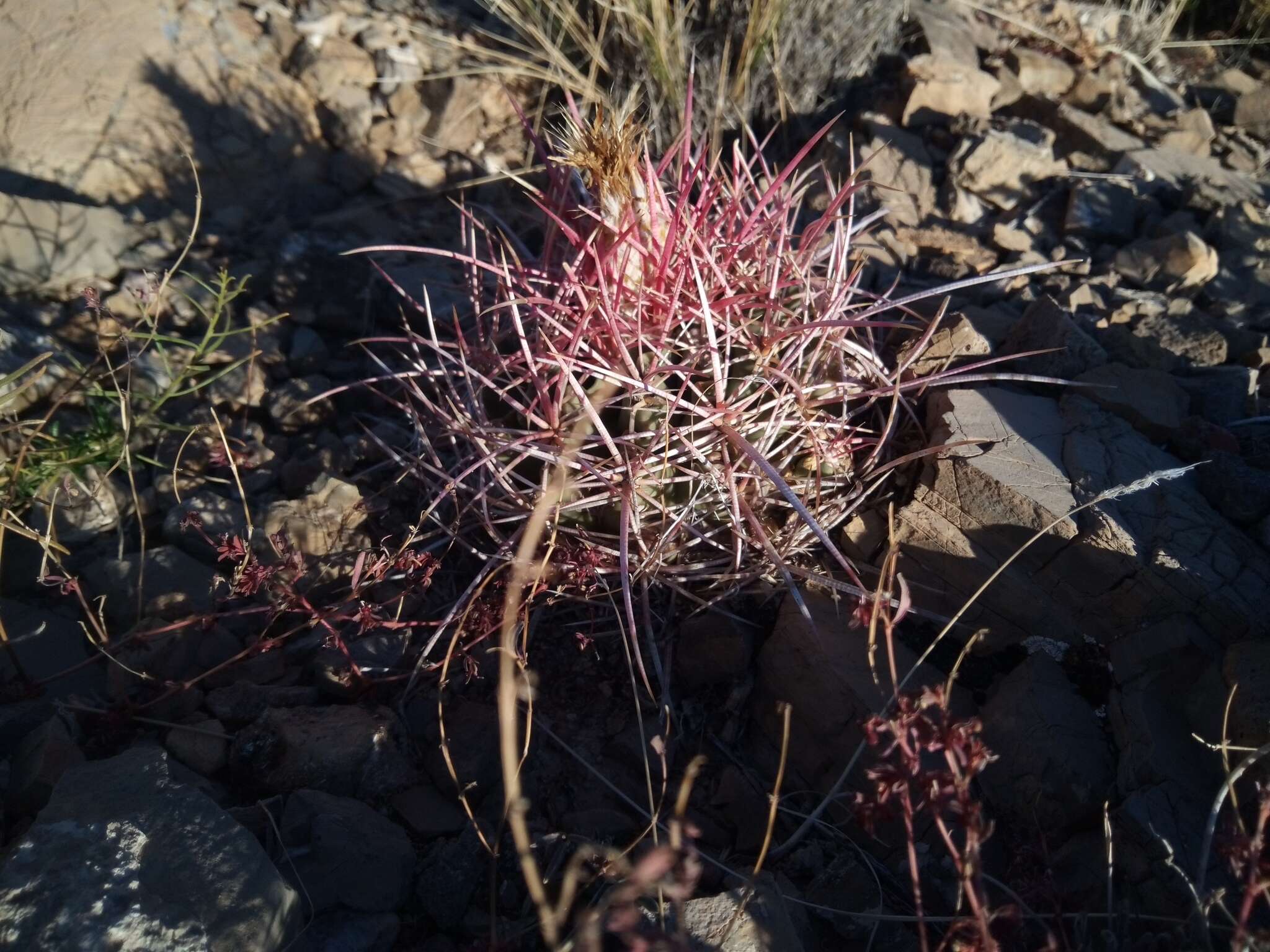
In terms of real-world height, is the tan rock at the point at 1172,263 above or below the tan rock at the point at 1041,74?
below

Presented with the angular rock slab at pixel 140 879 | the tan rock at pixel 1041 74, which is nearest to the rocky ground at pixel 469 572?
the angular rock slab at pixel 140 879

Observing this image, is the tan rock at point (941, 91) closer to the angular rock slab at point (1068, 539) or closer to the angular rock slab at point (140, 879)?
the angular rock slab at point (1068, 539)

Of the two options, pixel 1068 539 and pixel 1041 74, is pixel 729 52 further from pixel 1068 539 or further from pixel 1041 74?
pixel 1068 539

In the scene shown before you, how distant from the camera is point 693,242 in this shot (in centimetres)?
169

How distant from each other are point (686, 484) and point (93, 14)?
2223 mm

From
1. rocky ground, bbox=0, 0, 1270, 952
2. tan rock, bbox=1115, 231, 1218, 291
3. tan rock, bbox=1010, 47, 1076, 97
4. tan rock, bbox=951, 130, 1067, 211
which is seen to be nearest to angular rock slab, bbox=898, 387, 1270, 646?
rocky ground, bbox=0, 0, 1270, 952

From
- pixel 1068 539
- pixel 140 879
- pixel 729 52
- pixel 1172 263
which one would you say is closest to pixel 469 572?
pixel 140 879

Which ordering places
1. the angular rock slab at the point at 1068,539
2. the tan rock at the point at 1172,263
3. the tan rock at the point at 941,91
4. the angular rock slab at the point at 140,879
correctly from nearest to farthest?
the angular rock slab at the point at 140,879
the angular rock slab at the point at 1068,539
the tan rock at the point at 1172,263
the tan rock at the point at 941,91

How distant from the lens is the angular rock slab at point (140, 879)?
3.55 feet

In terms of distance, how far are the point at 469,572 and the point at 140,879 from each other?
799 millimetres

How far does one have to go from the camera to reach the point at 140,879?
3.72 feet

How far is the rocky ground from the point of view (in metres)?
1.30

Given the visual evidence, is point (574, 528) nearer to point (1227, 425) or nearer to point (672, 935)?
point (672, 935)

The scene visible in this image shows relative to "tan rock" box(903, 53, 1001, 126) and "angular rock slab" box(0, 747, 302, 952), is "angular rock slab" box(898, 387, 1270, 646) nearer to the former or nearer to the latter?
"angular rock slab" box(0, 747, 302, 952)
